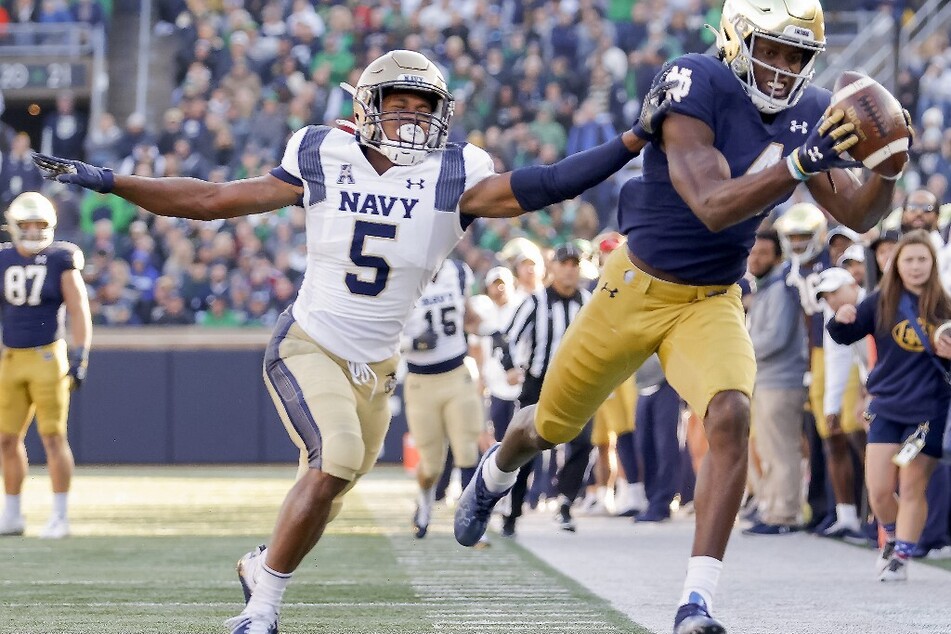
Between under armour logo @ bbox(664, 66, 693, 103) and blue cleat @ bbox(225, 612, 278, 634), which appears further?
under armour logo @ bbox(664, 66, 693, 103)

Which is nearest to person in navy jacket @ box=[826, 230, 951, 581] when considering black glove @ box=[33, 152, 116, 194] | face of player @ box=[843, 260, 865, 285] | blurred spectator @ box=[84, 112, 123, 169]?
face of player @ box=[843, 260, 865, 285]

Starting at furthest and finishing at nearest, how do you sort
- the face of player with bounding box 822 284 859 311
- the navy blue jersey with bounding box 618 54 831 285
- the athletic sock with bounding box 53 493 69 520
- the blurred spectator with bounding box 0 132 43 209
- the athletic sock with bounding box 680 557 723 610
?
the blurred spectator with bounding box 0 132 43 209 < the athletic sock with bounding box 53 493 69 520 < the face of player with bounding box 822 284 859 311 < the navy blue jersey with bounding box 618 54 831 285 < the athletic sock with bounding box 680 557 723 610

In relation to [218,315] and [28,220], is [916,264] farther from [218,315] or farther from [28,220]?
[218,315]

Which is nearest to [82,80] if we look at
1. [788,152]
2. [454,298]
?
[454,298]

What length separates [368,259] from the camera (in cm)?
505

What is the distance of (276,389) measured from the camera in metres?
5.05

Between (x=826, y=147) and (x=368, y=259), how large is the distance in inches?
58.5

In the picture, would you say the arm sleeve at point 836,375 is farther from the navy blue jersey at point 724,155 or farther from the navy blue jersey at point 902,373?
the navy blue jersey at point 724,155

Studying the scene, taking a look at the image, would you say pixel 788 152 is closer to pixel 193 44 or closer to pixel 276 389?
pixel 276 389

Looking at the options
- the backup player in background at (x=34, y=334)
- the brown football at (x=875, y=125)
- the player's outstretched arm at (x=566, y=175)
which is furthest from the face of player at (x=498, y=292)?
the brown football at (x=875, y=125)

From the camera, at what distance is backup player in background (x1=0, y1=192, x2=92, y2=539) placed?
900cm

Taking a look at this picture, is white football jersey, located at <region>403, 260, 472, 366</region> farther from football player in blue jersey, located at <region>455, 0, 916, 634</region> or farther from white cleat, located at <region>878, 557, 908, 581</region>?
football player in blue jersey, located at <region>455, 0, 916, 634</region>

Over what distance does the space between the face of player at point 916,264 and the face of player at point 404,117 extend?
270 centimetres

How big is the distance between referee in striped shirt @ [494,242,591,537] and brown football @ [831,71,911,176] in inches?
191
